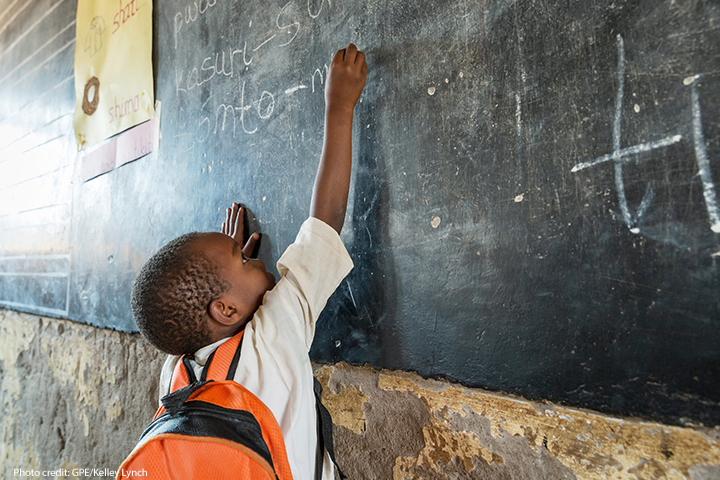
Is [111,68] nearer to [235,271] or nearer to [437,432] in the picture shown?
[235,271]

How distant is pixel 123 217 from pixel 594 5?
1.71m

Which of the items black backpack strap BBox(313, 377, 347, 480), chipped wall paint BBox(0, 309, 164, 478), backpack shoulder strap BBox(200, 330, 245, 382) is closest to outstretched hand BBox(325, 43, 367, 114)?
backpack shoulder strap BBox(200, 330, 245, 382)

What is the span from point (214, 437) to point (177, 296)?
244mm

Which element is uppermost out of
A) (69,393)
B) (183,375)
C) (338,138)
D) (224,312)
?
(338,138)

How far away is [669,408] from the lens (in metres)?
0.51

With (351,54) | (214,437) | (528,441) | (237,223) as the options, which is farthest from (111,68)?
(528,441)

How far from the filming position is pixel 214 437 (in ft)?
1.91

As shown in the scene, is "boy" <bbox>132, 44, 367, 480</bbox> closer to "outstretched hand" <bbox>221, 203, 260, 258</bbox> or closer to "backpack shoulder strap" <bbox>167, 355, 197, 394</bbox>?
"backpack shoulder strap" <bbox>167, 355, 197, 394</bbox>

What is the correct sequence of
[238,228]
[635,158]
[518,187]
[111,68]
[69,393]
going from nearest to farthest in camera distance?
[635,158] < [518,187] < [238,228] < [111,68] < [69,393]

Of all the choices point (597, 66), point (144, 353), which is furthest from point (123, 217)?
point (597, 66)

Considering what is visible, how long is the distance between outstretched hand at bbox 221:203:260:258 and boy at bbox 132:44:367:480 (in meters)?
0.30

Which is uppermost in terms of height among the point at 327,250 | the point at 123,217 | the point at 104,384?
the point at 123,217

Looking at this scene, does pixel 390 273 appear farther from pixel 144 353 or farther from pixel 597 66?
pixel 144 353

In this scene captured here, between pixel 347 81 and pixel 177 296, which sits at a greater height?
pixel 347 81
